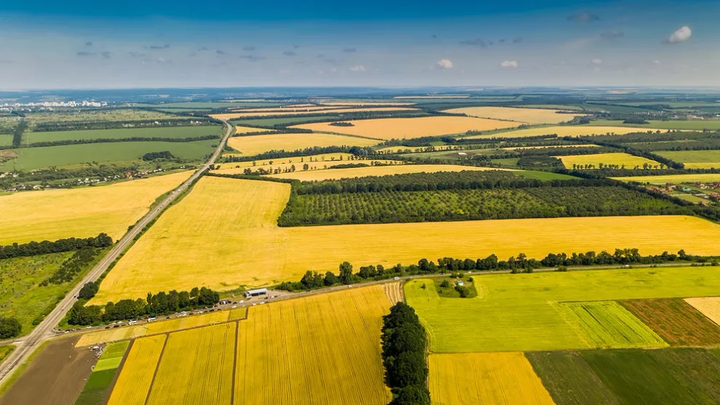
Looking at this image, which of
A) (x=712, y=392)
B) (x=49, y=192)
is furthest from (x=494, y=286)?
(x=49, y=192)

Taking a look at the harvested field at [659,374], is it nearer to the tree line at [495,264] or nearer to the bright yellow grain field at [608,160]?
the tree line at [495,264]

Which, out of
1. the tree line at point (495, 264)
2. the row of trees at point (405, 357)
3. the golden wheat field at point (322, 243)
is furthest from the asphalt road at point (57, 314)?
the row of trees at point (405, 357)

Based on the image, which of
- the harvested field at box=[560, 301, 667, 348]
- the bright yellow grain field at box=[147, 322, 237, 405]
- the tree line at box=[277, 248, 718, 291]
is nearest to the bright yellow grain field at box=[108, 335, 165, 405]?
the bright yellow grain field at box=[147, 322, 237, 405]

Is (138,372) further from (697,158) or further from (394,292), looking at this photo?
(697,158)

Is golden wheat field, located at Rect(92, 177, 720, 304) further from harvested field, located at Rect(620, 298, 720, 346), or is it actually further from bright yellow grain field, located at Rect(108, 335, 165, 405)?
harvested field, located at Rect(620, 298, 720, 346)

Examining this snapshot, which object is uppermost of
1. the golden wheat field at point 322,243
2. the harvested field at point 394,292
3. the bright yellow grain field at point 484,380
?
the golden wheat field at point 322,243

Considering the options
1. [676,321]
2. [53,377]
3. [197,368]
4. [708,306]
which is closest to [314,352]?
[197,368]
